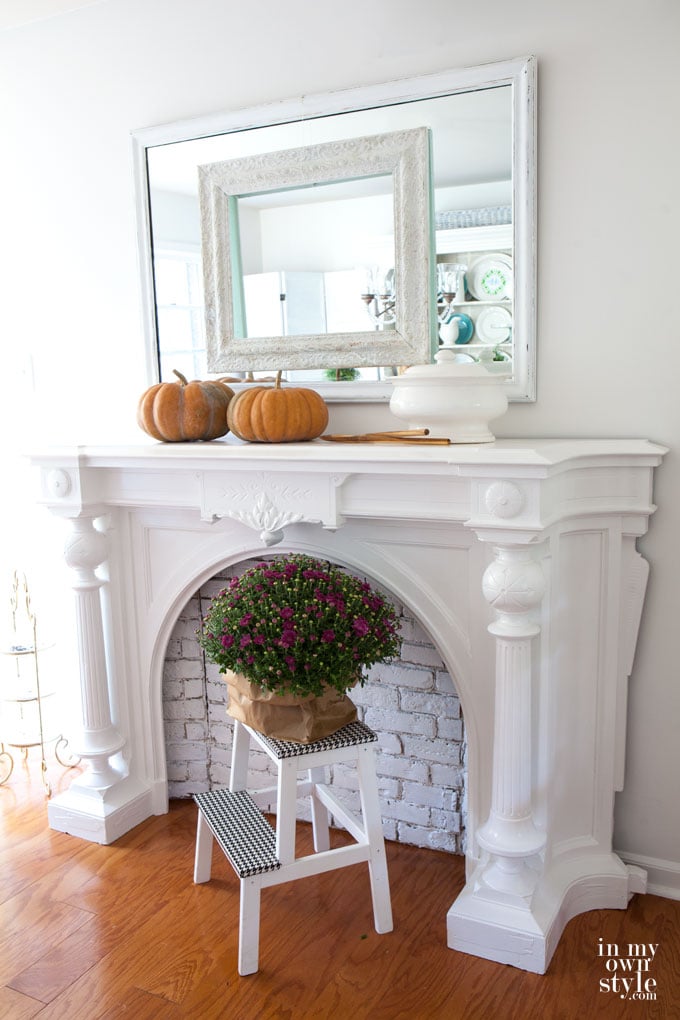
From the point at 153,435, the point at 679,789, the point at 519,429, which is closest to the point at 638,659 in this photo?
the point at 679,789

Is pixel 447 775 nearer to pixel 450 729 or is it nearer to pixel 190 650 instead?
pixel 450 729

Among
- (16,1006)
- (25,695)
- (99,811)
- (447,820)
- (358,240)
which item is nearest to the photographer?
(16,1006)

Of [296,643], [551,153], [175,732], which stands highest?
[551,153]

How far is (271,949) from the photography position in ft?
6.61

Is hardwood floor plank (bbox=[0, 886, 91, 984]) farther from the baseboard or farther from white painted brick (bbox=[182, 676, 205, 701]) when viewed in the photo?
the baseboard

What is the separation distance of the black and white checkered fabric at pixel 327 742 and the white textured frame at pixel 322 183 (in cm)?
95

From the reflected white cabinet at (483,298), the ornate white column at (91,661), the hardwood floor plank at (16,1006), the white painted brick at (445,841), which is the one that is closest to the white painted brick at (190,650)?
the ornate white column at (91,661)

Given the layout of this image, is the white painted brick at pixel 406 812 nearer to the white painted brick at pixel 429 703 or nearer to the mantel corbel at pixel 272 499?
the white painted brick at pixel 429 703

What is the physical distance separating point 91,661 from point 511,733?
1255mm

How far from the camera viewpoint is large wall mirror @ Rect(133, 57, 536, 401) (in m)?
2.10

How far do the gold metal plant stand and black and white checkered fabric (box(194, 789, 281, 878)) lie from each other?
34.7 inches

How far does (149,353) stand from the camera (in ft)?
8.75

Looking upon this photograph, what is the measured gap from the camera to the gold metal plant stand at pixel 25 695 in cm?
285

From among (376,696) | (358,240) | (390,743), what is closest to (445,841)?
(390,743)
